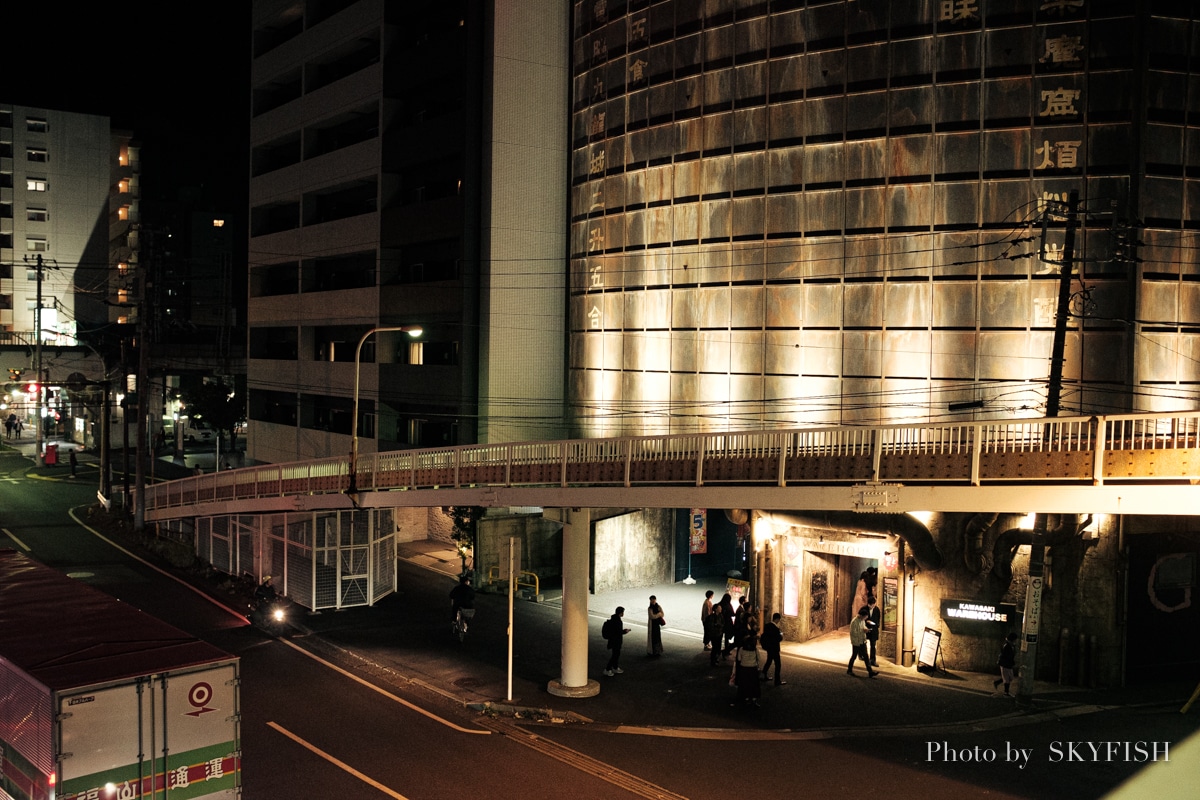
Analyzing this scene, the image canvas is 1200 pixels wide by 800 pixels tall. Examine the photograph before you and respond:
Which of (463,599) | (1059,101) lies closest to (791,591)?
(463,599)

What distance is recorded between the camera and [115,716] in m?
10.4

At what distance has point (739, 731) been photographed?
17.7 m

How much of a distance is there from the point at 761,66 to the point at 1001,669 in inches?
674

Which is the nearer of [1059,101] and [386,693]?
[386,693]

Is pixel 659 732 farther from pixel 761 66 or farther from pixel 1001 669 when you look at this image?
pixel 761 66

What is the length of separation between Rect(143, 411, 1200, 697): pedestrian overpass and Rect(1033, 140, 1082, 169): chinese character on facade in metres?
6.19

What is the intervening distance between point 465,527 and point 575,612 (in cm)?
1366

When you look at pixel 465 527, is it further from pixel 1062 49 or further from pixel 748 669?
pixel 1062 49

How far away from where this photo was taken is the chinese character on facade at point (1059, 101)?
23.7 metres

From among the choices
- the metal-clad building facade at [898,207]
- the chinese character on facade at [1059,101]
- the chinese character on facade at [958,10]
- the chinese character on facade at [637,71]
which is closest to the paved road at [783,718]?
the metal-clad building facade at [898,207]

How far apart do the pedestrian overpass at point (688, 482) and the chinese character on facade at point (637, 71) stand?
14.5 metres

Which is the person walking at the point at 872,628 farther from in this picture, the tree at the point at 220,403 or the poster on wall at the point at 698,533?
the tree at the point at 220,403

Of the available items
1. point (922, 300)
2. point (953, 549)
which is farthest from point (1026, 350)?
point (953, 549)

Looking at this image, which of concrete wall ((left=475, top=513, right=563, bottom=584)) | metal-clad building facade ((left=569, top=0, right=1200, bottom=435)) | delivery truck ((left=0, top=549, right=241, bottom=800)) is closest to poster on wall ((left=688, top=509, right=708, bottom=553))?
metal-clad building facade ((left=569, top=0, right=1200, bottom=435))
